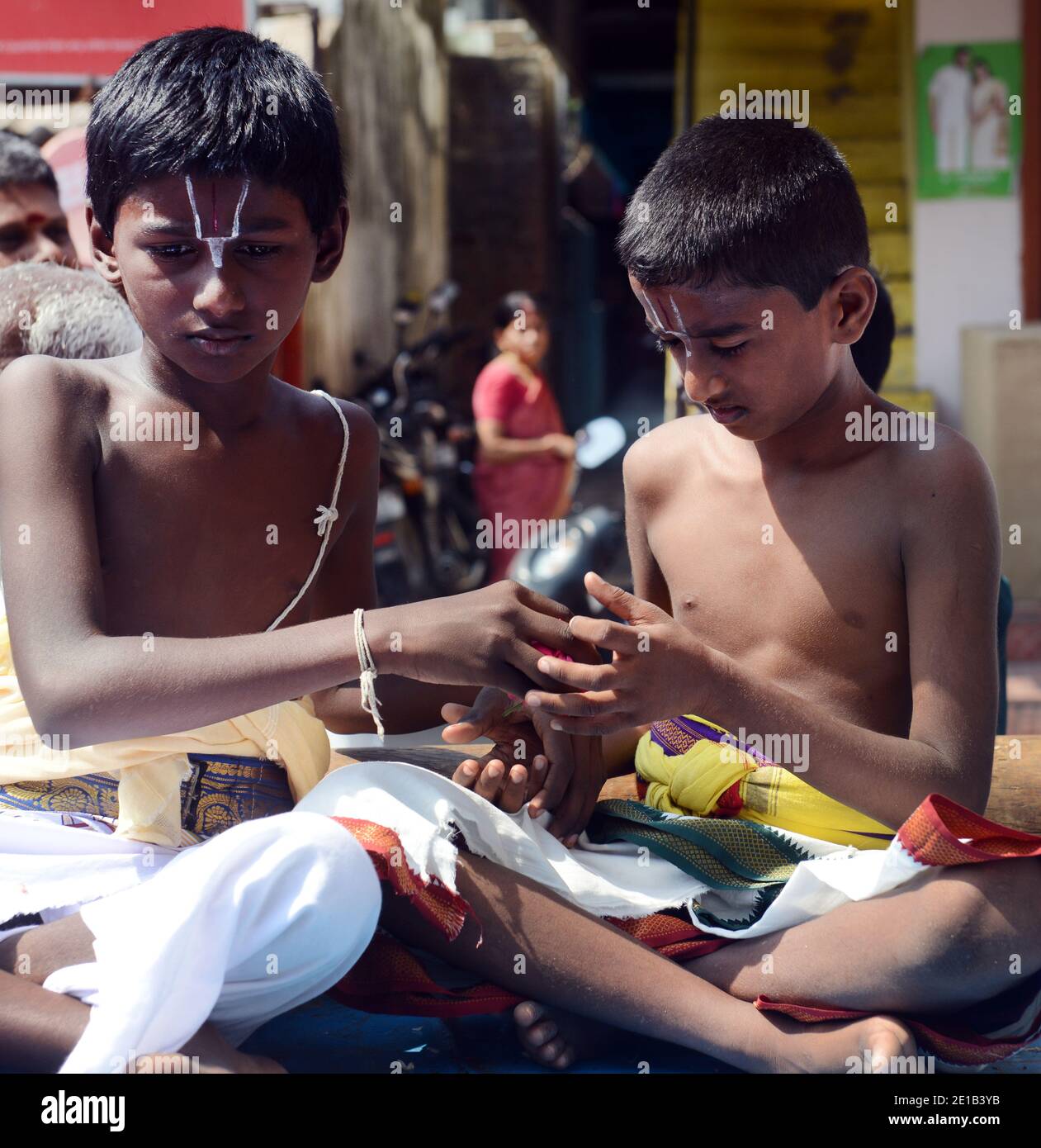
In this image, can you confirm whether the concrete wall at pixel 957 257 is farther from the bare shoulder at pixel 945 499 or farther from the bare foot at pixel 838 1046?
the bare foot at pixel 838 1046

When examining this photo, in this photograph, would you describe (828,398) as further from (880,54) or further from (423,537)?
(880,54)

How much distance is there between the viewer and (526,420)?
7.50 meters

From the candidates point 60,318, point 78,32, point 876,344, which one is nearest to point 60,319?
point 60,318

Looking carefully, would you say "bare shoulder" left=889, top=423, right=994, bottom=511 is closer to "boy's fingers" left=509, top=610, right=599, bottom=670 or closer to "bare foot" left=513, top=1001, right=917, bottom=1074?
"boy's fingers" left=509, top=610, right=599, bottom=670

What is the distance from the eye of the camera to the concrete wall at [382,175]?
8734mm

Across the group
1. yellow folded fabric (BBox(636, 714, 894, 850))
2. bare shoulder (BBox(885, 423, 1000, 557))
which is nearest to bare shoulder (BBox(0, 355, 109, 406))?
yellow folded fabric (BBox(636, 714, 894, 850))

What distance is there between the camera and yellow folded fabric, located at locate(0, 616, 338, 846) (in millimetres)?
2051

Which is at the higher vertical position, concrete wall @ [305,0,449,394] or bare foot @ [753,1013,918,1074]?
concrete wall @ [305,0,449,394]

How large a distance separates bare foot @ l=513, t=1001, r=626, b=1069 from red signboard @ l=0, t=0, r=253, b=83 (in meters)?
3.00

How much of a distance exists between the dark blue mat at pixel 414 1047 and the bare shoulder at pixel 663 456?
939 mm

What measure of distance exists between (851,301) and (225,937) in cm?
134

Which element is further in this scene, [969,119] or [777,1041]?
[969,119]

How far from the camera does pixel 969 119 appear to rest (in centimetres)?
693

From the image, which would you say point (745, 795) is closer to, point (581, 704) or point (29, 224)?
point (581, 704)
